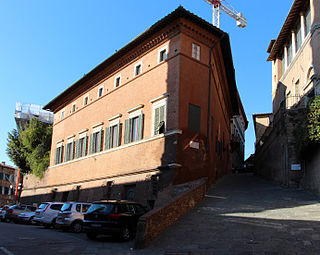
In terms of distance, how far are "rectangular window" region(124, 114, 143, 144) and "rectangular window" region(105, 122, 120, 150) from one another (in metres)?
1.18

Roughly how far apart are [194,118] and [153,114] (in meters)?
2.43

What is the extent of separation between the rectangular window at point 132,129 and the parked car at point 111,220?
8.76 meters

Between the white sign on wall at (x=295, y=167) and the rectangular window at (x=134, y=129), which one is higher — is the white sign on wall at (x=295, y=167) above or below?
below

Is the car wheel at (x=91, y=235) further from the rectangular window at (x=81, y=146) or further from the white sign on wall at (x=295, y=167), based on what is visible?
the rectangular window at (x=81, y=146)

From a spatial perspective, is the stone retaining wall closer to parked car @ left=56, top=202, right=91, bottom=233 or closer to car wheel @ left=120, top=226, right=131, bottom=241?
car wheel @ left=120, top=226, right=131, bottom=241

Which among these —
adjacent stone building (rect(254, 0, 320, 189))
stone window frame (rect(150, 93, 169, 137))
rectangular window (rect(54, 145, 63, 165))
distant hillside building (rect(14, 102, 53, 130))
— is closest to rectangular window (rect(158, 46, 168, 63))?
stone window frame (rect(150, 93, 169, 137))

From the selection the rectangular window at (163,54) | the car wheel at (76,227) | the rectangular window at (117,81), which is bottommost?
the car wheel at (76,227)

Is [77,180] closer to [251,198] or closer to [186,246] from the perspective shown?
[251,198]

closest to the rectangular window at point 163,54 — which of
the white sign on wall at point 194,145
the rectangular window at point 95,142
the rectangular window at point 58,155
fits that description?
the white sign on wall at point 194,145

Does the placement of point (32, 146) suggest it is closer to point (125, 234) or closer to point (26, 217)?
point (26, 217)

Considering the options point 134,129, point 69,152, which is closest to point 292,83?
point 134,129

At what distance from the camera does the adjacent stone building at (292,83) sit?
20.4 m

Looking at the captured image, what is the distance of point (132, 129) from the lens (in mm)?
22438

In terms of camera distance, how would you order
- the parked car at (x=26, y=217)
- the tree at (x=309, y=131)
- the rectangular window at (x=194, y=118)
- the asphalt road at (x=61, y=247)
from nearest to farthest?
1. the asphalt road at (x=61, y=247)
2. the tree at (x=309, y=131)
3. the rectangular window at (x=194, y=118)
4. the parked car at (x=26, y=217)
